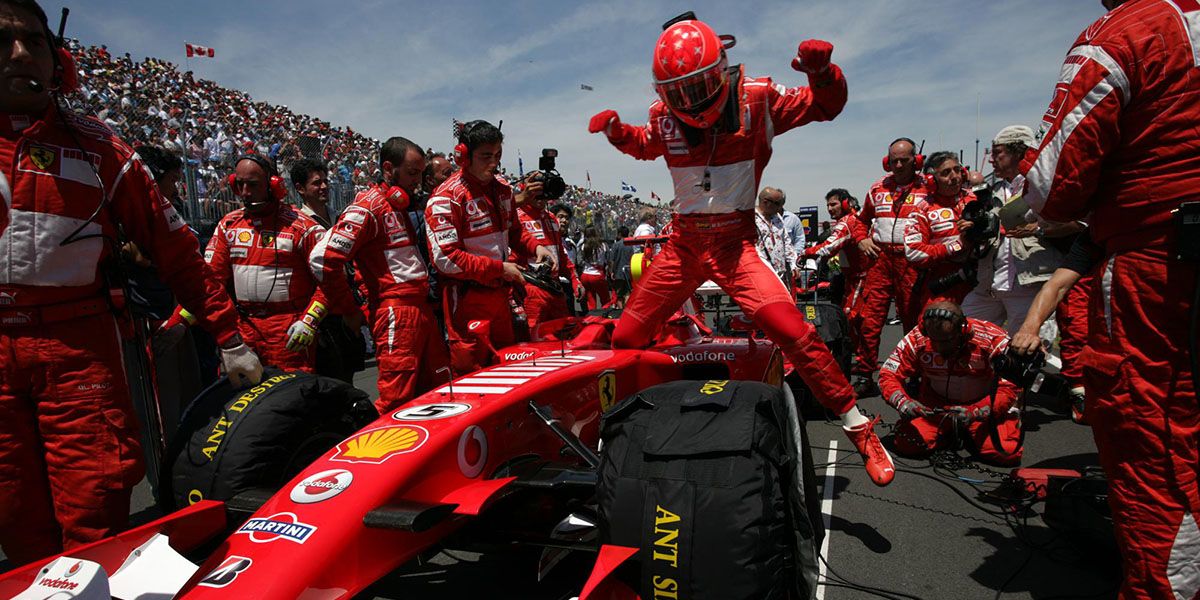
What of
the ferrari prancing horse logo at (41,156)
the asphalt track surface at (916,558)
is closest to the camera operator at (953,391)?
the asphalt track surface at (916,558)

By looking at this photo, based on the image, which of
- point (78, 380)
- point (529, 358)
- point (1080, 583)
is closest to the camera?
point (78, 380)

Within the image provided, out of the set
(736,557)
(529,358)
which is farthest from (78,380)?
(736,557)

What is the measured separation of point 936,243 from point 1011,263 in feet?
2.04

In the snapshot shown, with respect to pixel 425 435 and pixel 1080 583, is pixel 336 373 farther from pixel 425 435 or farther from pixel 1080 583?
pixel 1080 583

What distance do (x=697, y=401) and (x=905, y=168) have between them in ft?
14.6

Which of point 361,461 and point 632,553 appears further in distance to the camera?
point 361,461

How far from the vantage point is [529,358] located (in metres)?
2.94

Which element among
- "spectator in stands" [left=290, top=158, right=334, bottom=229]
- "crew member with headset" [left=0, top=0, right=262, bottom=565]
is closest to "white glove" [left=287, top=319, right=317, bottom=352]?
"spectator in stands" [left=290, top=158, right=334, bottom=229]

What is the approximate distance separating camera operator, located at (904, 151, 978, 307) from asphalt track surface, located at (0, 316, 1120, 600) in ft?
5.69

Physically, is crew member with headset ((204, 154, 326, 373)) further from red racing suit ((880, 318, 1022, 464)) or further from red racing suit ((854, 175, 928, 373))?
red racing suit ((854, 175, 928, 373))

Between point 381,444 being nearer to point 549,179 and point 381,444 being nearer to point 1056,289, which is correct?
point 1056,289

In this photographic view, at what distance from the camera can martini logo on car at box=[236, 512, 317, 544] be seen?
1.51 m

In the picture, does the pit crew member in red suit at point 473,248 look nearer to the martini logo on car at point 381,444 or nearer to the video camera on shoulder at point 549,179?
the video camera on shoulder at point 549,179

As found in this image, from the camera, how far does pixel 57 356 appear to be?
186cm
